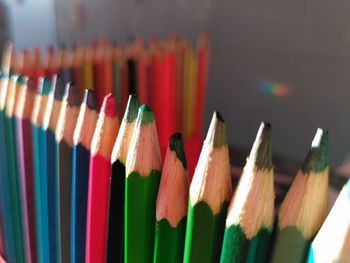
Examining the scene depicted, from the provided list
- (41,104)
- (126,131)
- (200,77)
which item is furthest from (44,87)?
(200,77)

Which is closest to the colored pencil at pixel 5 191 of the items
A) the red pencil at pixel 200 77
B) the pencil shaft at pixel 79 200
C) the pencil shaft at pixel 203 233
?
the pencil shaft at pixel 79 200

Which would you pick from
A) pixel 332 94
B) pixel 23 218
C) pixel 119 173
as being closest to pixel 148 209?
pixel 119 173

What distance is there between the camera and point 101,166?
28 centimetres

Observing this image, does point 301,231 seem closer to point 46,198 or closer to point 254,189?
point 254,189

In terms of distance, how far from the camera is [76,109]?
31 centimetres

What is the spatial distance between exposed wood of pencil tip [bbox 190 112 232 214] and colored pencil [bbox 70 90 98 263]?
10cm

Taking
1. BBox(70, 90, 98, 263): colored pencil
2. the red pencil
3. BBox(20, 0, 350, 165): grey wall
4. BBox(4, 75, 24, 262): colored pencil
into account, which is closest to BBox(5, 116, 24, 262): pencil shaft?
BBox(4, 75, 24, 262): colored pencil

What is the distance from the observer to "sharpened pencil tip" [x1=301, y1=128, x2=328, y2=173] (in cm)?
21

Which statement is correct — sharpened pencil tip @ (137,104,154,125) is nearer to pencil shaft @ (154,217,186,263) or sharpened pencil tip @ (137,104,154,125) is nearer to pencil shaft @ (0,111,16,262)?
pencil shaft @ (154,217,186,263)

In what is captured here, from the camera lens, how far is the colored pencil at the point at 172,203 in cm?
25

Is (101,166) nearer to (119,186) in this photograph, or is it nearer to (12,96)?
(119,186)

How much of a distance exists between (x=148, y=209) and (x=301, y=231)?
0.10m

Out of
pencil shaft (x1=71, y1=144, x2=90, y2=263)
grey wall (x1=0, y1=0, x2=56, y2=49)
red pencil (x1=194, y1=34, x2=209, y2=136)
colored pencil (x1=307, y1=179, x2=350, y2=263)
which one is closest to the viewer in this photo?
colored pencil (x1=307, y1=179, x2=350, y2=263)

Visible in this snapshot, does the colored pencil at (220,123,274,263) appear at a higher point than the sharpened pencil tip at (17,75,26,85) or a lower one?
lower
